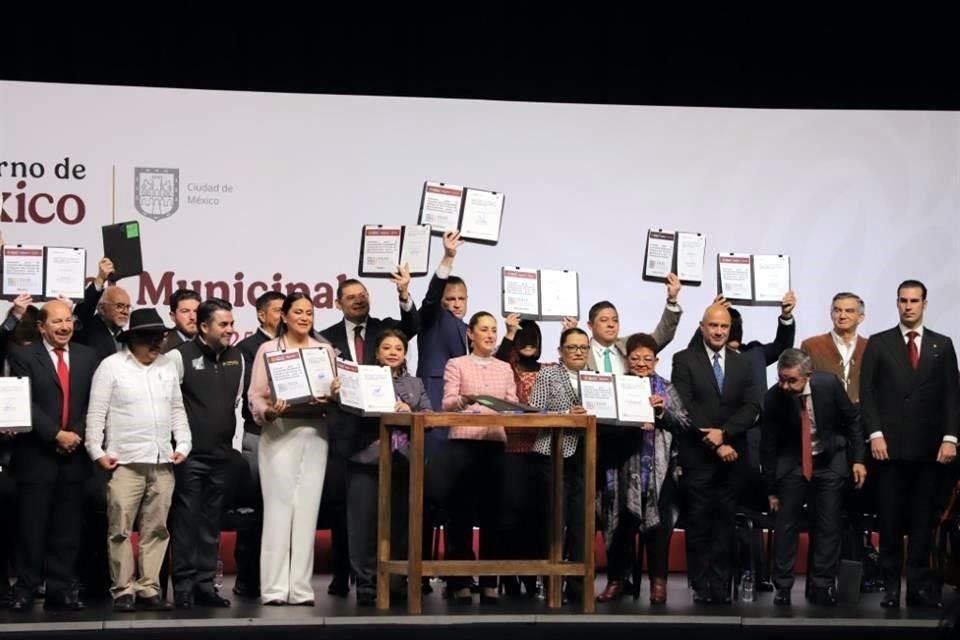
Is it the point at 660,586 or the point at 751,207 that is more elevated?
the point at 751,207

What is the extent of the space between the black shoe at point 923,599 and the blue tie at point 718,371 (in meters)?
1.35

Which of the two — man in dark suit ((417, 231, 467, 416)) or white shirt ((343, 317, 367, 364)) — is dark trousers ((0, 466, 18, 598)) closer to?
white shirt ((343, 317, 367, 364))

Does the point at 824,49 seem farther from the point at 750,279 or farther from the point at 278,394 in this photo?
the point at 278,394

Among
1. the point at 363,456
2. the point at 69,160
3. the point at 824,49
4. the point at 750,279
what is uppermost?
the point at 824,49

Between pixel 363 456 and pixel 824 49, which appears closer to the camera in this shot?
pixel 363 456

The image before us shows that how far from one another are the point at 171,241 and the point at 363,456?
8.54 feet

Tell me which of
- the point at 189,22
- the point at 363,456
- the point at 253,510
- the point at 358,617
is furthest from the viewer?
the point at 189,22

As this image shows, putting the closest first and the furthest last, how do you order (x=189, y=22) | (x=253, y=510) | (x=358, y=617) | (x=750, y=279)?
1. (x=358, y=617)
2. (x=253, y=510)
3. (x=750, y=279)
4. (x=189, y=22)

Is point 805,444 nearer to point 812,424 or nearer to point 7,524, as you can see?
point 812,424

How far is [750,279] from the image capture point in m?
8.54

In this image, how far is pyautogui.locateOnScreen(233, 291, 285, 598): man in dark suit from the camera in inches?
311

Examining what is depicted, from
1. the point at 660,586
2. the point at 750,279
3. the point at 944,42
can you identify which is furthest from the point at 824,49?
the point at 660,586

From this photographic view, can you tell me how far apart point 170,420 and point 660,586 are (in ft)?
7.94

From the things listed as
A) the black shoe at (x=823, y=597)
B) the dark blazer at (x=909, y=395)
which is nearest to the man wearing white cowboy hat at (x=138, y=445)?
the black shoe at (x=823, y=597)
